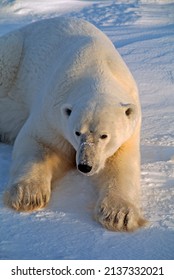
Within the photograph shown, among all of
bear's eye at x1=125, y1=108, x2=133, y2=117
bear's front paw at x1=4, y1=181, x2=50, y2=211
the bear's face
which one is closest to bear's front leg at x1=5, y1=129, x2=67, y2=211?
bear's front paw at x1=4, y1=181, x2=50, y2=211

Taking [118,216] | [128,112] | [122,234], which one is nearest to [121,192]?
[118,216]

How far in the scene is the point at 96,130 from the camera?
8.92ft

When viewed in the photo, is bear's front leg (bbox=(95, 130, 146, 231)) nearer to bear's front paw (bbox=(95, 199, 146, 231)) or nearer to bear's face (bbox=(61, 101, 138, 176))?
bear's front paw (bbox=(95, 199, 146, 231))

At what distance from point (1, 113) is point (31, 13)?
4834 mm

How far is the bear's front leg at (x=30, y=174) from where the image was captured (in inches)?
109

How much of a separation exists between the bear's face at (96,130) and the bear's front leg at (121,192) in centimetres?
12

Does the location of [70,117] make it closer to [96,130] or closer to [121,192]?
[96,130]

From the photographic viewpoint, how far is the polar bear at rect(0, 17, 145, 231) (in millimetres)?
2734

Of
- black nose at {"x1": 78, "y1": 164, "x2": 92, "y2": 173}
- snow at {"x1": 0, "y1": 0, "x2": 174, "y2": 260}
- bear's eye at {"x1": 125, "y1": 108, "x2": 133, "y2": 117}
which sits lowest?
snow at {"x1": 0, "y1": 0, "x2": 174, "y2": 260}

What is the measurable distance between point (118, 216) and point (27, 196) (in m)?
0.51

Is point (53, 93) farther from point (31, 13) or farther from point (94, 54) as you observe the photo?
point (31, 13)

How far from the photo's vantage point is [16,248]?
2355 mm

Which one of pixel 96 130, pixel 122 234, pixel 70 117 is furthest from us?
pixel 70 117
